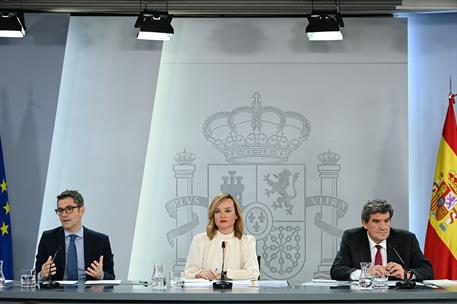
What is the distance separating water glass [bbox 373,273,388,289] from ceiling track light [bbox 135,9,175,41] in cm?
284

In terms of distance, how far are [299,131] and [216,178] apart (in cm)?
83

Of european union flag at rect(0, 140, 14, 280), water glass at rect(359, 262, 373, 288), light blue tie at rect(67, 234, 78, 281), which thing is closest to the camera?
water glass at rect(359, 262, 373, 288)

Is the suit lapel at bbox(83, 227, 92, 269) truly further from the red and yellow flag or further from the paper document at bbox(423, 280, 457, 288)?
the red and yellow flag

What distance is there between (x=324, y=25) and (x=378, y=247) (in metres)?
2.05

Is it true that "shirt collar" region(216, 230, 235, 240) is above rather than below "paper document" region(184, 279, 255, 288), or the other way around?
above

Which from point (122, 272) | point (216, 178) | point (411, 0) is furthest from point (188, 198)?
point (411, 0)

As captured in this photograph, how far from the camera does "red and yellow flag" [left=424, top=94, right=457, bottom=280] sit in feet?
22.6

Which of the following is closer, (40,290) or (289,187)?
(40,290)

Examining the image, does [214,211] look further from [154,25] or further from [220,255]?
[154,25]

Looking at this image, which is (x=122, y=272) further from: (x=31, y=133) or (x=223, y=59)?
(x=223, y=59)

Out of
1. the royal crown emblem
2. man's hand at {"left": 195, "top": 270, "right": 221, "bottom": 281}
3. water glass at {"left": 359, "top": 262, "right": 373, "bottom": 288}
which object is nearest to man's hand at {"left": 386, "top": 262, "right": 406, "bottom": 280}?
water glass at {"left": 359, "top": 262, "right": 373, "bottom": 288}

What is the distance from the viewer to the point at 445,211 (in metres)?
6.92

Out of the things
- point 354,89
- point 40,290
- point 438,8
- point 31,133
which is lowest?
point 40,290

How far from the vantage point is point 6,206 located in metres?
7.16
